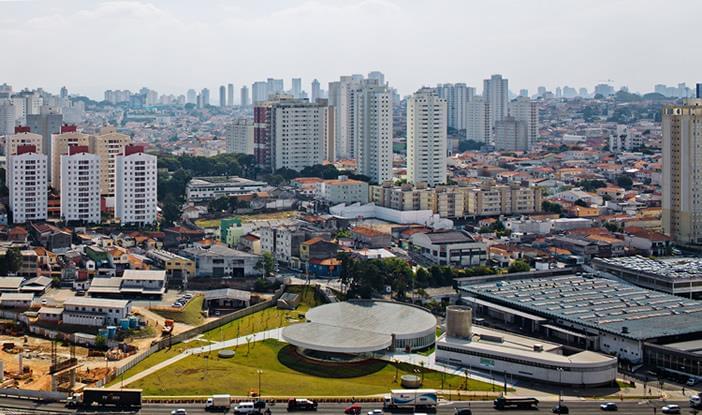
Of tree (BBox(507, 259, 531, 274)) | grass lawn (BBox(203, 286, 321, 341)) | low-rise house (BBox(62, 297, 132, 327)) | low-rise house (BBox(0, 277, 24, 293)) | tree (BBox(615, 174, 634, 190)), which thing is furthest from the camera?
tree (BBox(615, 174, 634, 190))

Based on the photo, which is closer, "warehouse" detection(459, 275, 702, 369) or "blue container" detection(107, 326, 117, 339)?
"warehouse" detection(459, 275, 702, 369)

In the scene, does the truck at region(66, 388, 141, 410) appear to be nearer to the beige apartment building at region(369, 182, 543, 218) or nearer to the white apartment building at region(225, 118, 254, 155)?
the beige apartment building at region(369, 182, 543, 218)

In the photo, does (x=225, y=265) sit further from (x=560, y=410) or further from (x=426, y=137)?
(x=426, y=137)

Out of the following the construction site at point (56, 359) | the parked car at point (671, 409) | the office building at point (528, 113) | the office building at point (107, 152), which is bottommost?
the parked car at point (671, 409)

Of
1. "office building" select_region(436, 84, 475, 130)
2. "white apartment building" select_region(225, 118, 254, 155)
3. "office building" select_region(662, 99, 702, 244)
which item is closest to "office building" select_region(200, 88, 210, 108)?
"office building" select_region(436, 84, 475, 130)

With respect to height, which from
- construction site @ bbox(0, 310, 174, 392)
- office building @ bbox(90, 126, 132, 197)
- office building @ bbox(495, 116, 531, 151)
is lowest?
construction site @ bbox(0, 310, 174, 392)

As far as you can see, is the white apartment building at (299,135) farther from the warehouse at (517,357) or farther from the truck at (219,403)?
the truck at (219,403)

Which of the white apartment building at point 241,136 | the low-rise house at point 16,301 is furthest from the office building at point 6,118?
the low-rise house at point 16,301
